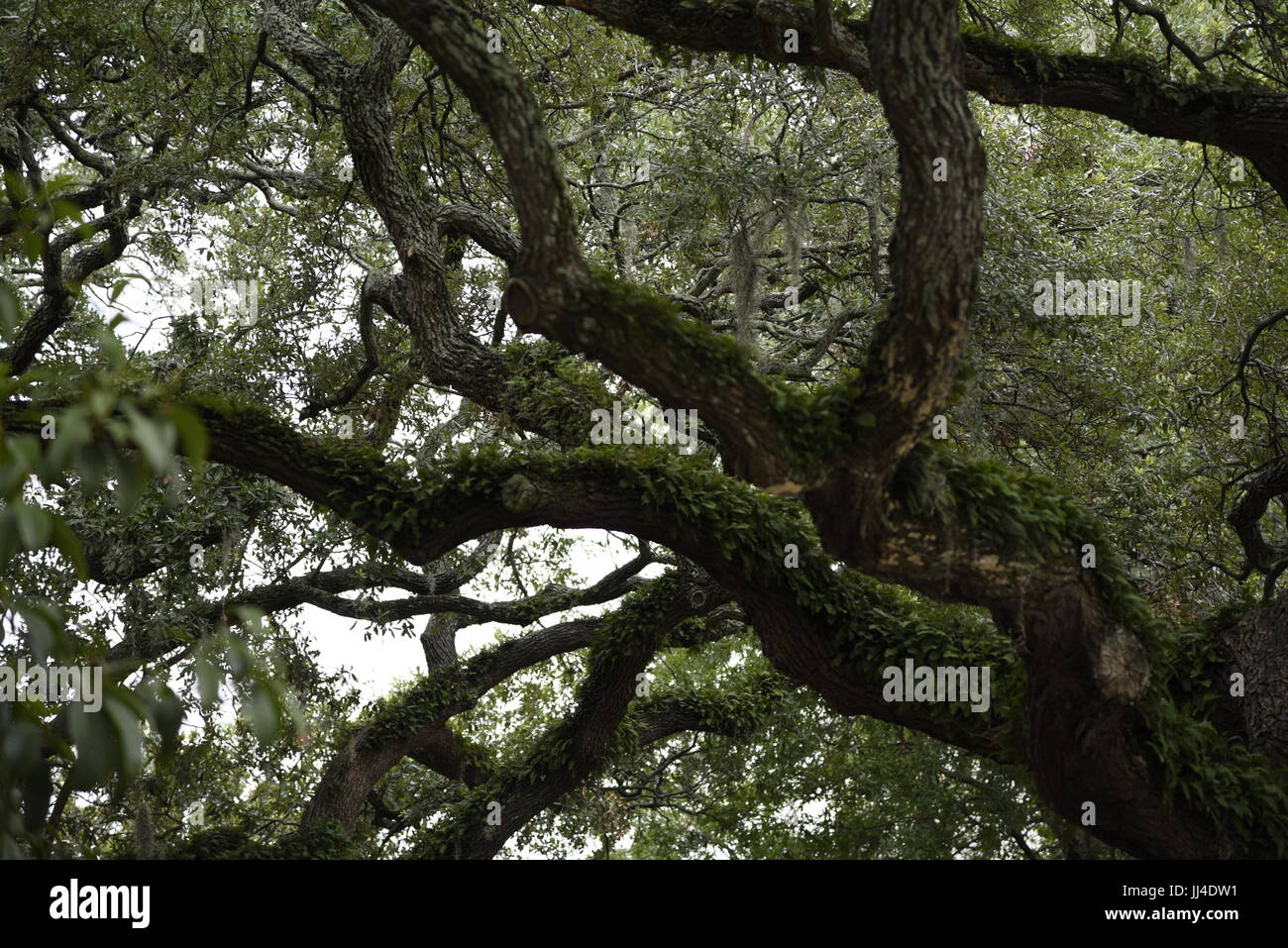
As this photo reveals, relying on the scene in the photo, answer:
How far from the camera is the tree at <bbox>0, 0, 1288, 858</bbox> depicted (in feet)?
13.4

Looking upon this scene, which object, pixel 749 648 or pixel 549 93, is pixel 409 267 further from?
pixel 749 648

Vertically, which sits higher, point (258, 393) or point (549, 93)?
point (549, 93)

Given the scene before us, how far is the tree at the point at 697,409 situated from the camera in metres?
4.09

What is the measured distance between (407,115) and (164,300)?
10.9ft

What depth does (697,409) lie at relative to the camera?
4059 mm

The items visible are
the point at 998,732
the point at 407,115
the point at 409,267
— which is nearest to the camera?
the point at 998,732

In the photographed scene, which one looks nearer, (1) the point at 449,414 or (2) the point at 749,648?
(1) the point at 449,414

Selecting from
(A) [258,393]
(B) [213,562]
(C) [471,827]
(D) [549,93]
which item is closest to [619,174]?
(D) [549,93]

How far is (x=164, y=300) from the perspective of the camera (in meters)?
9.40
